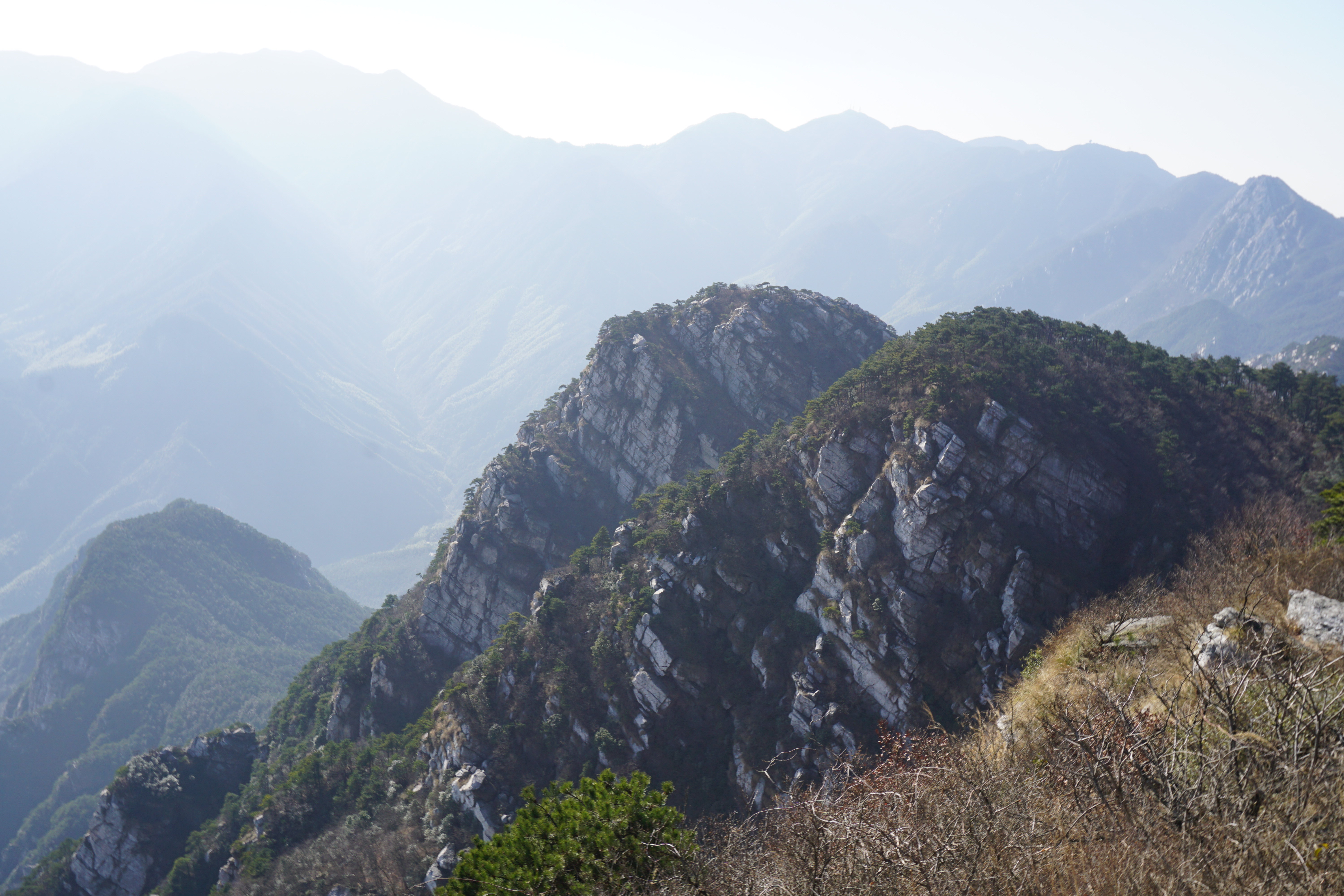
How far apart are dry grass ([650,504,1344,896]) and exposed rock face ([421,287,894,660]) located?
4884cm

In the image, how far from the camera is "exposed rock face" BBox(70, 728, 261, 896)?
58.7 m

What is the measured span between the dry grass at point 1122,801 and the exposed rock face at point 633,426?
48.8m

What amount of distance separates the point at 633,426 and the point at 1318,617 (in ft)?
187

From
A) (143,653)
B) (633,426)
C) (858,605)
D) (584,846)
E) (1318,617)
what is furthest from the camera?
(143,653)

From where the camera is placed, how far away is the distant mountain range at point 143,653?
109625mm

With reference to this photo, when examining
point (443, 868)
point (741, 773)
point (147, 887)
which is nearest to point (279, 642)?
point (147, 887)

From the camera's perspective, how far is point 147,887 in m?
58.1

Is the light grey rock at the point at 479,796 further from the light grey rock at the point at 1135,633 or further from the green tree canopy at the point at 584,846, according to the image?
the light grey rock at the point at 1135,633

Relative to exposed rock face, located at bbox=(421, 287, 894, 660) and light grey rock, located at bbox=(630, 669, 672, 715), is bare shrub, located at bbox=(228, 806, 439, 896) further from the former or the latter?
exposed rock face, located at bbox=(421, 287, 894, 660)

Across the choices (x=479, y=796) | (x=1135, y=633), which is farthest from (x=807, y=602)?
(x=1135, y=633)

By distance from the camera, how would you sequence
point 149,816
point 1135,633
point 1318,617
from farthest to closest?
1. point 149,816
2. point 1135,633
3. point 1318,617

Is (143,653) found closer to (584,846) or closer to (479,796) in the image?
(479,796)

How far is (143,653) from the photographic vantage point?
125875mm

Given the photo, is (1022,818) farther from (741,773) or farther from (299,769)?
(299,769)
